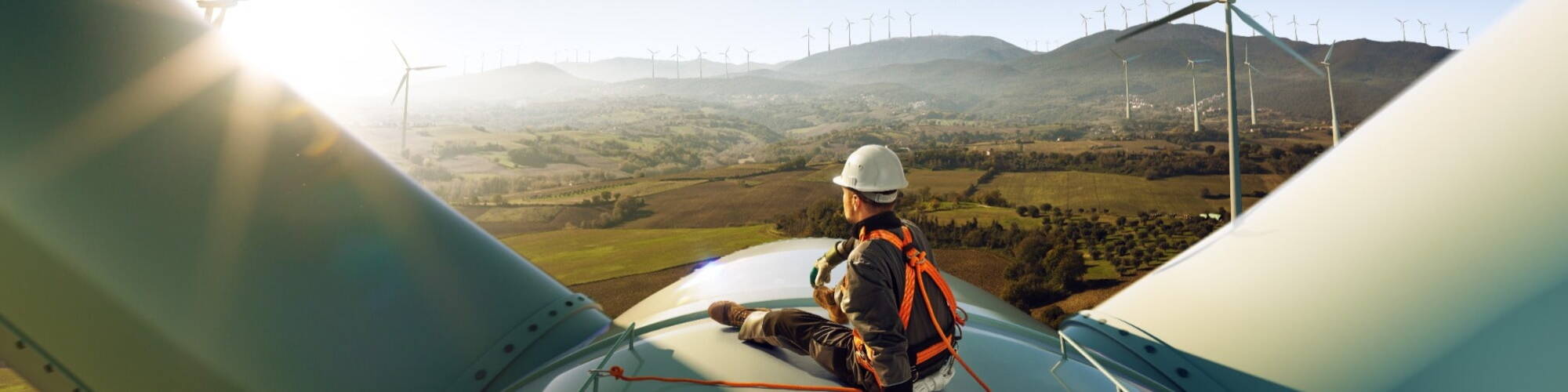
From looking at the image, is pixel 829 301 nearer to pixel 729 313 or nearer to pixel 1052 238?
pixel 729 313

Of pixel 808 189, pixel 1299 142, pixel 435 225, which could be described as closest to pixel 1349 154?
pixel 435 225

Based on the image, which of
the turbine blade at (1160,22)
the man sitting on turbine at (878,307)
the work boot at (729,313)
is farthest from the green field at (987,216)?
the man sitting on turbine at (878,307)

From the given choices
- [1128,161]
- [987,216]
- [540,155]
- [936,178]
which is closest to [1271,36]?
[987,216]

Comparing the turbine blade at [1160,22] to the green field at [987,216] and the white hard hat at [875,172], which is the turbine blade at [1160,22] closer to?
the white hard hat at [875,172]

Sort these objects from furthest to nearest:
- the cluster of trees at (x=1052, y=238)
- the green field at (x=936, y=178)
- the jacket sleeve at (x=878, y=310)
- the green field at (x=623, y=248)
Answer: the green field at (x=936, y=178) → the green field at (x=623, y=248) → the cluster of trees at (x=1052, y=238) → the jacket sleeve at (x=878, y=310)

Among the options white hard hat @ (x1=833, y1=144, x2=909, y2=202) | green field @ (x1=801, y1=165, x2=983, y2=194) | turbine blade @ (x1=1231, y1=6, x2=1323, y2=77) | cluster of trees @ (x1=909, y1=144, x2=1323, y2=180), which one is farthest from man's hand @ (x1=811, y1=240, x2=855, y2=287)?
cluster of trees @ (x1=909, y1=144, x2=1323, y2=180)

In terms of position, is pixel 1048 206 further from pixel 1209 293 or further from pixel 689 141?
pixel 689 141

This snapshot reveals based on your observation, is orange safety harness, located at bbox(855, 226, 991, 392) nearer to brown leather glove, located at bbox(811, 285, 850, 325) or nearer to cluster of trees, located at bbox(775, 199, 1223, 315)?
brown leather glove, located at bbox(811, 285, 850, 325)
